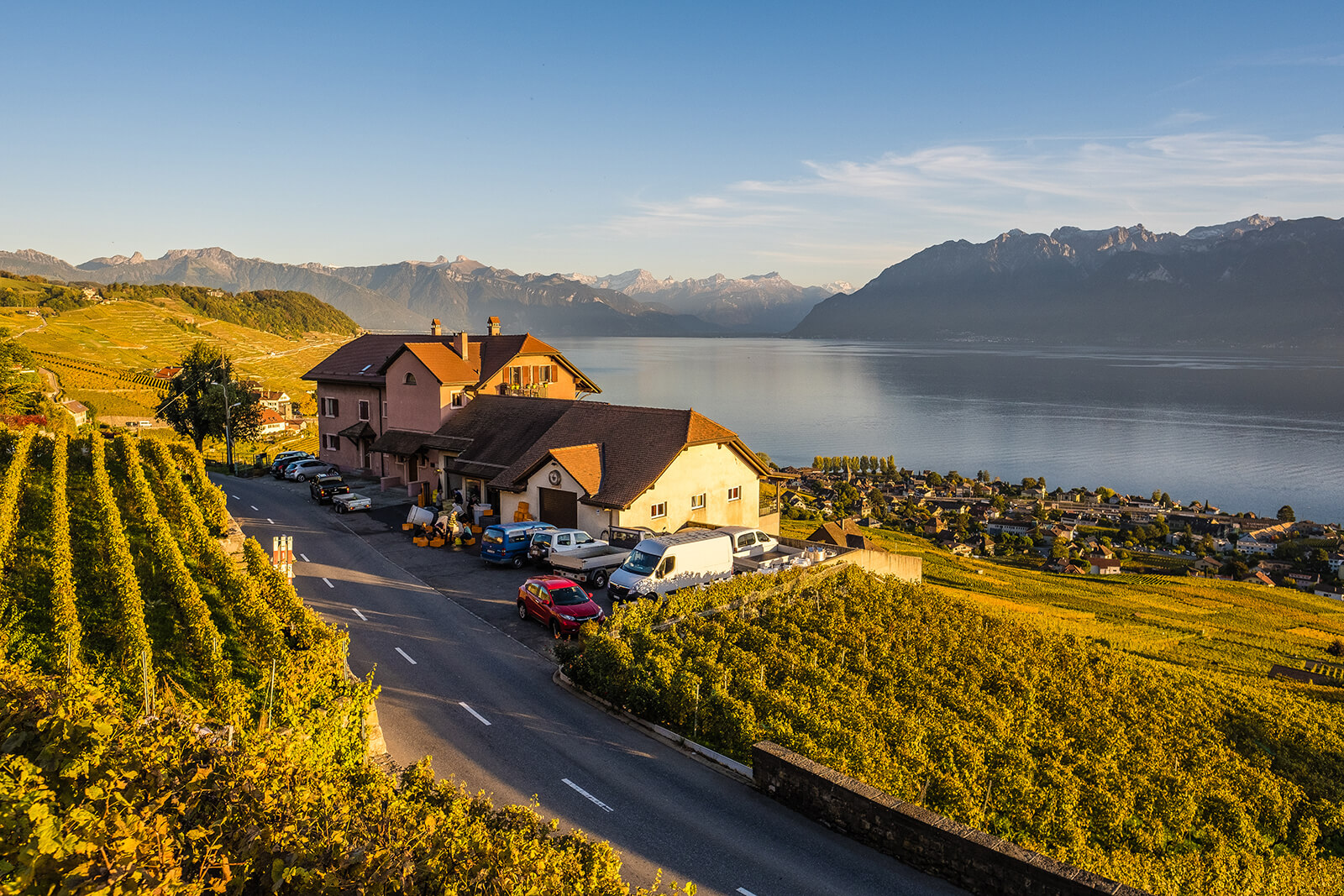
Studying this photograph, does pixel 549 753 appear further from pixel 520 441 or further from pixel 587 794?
pixel 520 441

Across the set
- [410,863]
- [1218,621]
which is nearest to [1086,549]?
[1218,621]

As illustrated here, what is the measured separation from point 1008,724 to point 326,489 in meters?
36.4

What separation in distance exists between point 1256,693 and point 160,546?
110ft

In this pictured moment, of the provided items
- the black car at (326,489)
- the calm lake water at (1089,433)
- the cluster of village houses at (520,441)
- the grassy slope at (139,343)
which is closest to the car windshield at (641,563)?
the cluster of village houses at (520,441)

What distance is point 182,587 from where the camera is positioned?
17594mm

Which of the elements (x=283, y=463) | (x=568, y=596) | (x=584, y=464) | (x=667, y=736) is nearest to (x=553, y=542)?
(x=584, y=464)

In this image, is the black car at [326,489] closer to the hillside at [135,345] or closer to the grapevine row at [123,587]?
the grapevine row at [123,587]

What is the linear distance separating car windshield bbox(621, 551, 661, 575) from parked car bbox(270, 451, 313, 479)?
34.8m

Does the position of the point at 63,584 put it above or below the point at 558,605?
above

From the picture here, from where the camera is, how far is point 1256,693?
2533 centimetres

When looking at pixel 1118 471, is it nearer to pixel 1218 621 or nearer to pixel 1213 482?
pixel 1213 482

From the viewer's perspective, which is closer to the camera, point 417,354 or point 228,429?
point 417,354

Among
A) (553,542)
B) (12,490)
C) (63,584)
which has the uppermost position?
(12,490)

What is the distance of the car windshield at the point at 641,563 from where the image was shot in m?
25.6
